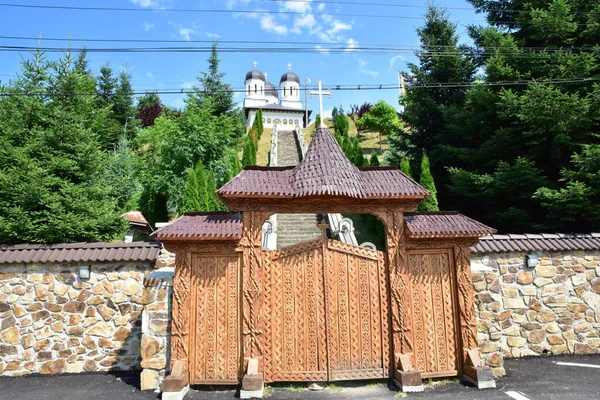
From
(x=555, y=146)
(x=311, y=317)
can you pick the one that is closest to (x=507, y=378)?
(x=311, y=317)

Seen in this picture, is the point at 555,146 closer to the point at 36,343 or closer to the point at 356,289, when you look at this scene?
the point at 356,289

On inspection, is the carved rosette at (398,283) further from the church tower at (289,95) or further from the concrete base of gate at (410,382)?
the church tower at (289,95)

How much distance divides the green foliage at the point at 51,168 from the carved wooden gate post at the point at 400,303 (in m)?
6.21

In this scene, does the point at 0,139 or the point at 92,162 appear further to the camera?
the point at 92,162

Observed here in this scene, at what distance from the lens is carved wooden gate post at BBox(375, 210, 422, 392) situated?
197 inches

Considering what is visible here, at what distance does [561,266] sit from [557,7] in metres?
7.30

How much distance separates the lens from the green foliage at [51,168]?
23.1ft

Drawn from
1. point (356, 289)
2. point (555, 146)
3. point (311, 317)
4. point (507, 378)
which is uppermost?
point (555, 146)

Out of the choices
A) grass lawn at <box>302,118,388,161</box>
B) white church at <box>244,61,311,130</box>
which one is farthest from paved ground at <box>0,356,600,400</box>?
white church at <box>244,61,311,130</box>

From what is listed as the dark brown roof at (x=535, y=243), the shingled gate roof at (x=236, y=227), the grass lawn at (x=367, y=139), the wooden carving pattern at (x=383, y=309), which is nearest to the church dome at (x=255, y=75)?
the grass lawn at (x=367, y=139)

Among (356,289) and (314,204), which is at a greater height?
(314,204)

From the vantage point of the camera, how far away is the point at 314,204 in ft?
17.6

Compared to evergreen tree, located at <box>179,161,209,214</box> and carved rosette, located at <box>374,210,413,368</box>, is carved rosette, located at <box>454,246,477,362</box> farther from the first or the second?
evergreen tree, located at <box>179,161,209,214</box>

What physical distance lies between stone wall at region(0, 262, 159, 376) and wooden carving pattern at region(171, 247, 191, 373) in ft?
4.58
